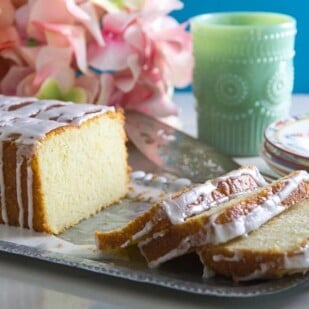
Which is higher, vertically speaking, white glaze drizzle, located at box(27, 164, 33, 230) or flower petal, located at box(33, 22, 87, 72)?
flower petal, located at box(33, 22, 87, 72)

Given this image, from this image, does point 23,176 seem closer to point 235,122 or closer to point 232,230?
point 232,230

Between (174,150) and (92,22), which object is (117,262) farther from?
(92,22)

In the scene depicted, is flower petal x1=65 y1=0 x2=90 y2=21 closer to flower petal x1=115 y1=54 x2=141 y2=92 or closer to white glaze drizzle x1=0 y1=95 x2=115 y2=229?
flower petal x1=115 y1=54 x2=141 y2=92

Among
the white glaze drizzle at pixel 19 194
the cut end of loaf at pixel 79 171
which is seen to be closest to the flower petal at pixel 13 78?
the cut end of loaf at pixel 79 171

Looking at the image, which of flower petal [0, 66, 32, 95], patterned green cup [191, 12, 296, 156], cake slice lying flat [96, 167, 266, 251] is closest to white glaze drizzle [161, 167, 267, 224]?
cake slice lying flat [96, 167, 266, 251]

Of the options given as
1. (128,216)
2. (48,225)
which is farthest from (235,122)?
(48,225)

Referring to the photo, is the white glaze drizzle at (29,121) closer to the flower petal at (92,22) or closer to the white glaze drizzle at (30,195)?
the white glaze drizzle at (30,195)

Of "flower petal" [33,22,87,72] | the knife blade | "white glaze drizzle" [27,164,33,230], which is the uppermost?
"flower petal" [33,22,87,72]
